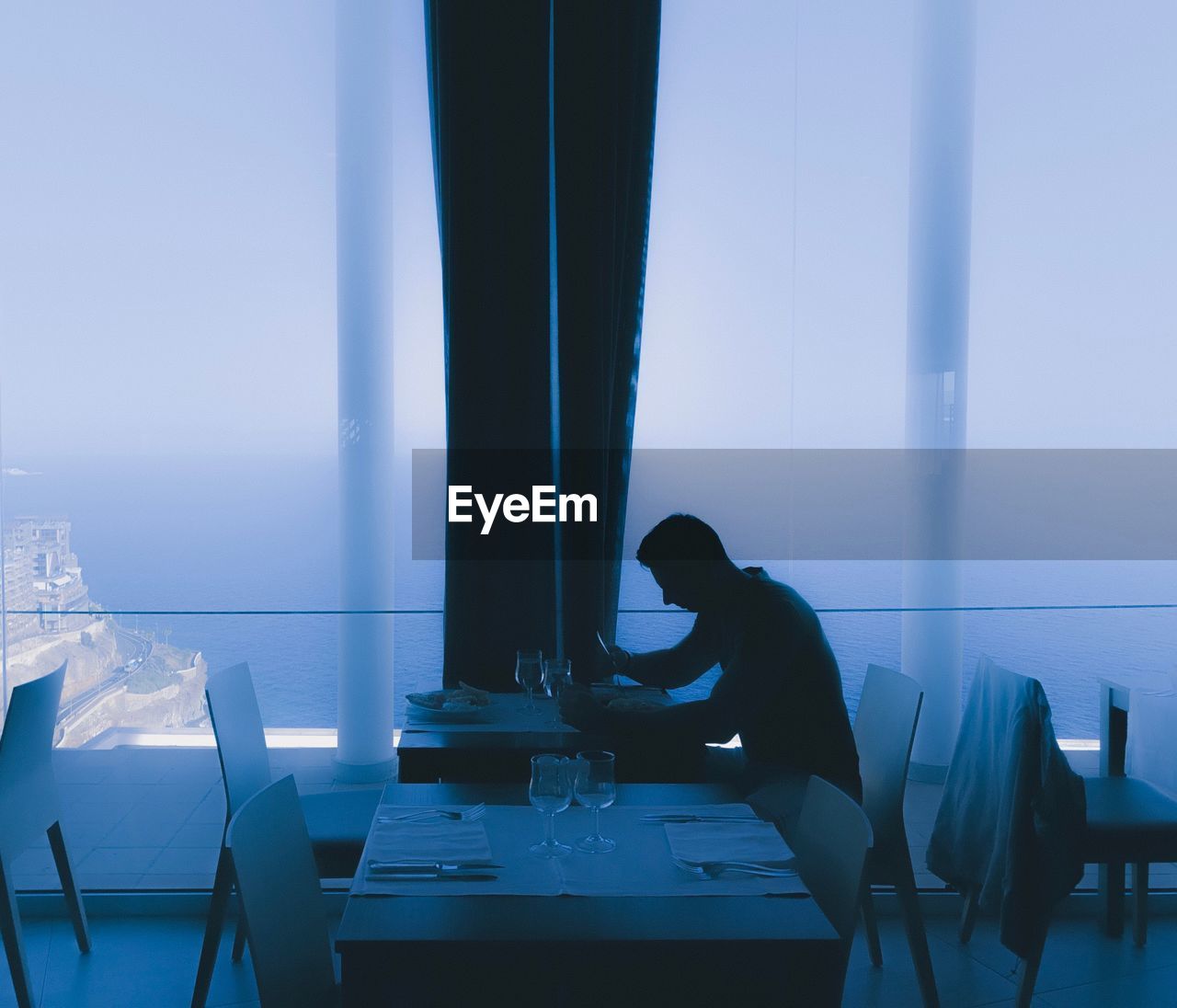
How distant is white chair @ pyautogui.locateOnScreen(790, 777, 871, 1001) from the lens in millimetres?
1579

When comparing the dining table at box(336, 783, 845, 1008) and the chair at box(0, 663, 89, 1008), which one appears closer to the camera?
the dining table at box(336, 783, 845, 1008)

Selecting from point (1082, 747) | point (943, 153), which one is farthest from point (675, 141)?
point (1082, 747)

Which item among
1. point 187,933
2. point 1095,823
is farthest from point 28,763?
point 1095,823

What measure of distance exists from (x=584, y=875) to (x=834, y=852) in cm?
43

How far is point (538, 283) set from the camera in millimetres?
3266

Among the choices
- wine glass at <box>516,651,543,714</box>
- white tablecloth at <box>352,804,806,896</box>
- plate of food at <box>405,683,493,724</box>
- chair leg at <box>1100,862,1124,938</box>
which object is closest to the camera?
white tablecloth at <box>352,804,806,896</box>

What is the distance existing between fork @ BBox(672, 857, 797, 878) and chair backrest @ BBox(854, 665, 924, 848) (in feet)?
3.05

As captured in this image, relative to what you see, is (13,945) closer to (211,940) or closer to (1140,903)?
(211,940)

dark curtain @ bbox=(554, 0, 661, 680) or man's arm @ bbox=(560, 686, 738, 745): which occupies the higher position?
dark curtain @ bbox=(554, 0, 661, 680)

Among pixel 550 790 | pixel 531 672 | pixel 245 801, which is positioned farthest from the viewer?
pixel 531 672

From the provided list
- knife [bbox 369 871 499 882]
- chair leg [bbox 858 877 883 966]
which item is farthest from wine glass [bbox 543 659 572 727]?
knife [bbox 369 871 499 882]

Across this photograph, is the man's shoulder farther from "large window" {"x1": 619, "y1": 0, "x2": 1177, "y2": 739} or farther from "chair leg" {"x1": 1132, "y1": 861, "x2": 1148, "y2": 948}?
"chair leg" {"x1": 1132, "y1": 861, "x2": 1148, "y2": 948}

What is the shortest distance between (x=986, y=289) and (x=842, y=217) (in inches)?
22.5

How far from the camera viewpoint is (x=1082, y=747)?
126 inches
